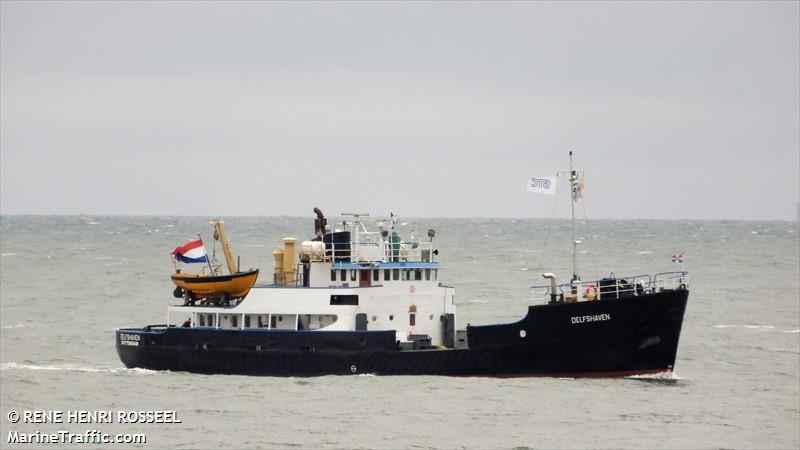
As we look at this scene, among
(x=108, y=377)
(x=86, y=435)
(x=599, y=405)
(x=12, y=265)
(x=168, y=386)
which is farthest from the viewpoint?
Answer: (x=12, y=265)

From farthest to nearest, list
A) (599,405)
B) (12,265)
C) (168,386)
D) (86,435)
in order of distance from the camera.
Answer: (12,265)
(168,386)
(599,405)
(86,435)

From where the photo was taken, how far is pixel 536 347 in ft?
145

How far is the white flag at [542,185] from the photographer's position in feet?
149

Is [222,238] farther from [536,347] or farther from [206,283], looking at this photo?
[536,347]

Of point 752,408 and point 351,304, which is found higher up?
point 351,304

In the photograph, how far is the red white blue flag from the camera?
156ft

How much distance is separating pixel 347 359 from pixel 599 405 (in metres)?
9.06

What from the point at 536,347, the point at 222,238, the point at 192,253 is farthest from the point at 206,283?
the point at 536,347

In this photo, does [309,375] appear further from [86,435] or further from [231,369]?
[86,435]

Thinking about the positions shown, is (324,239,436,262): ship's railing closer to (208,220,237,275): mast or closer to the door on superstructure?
the door on superstructure

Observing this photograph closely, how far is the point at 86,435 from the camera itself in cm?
3525

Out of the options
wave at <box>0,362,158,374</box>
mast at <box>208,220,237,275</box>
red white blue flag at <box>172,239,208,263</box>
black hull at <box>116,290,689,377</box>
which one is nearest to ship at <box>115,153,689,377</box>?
black hull at <box>116,290,689,377</box>

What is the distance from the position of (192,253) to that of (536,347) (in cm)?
1295

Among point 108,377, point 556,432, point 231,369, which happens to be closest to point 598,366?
point 556,432
